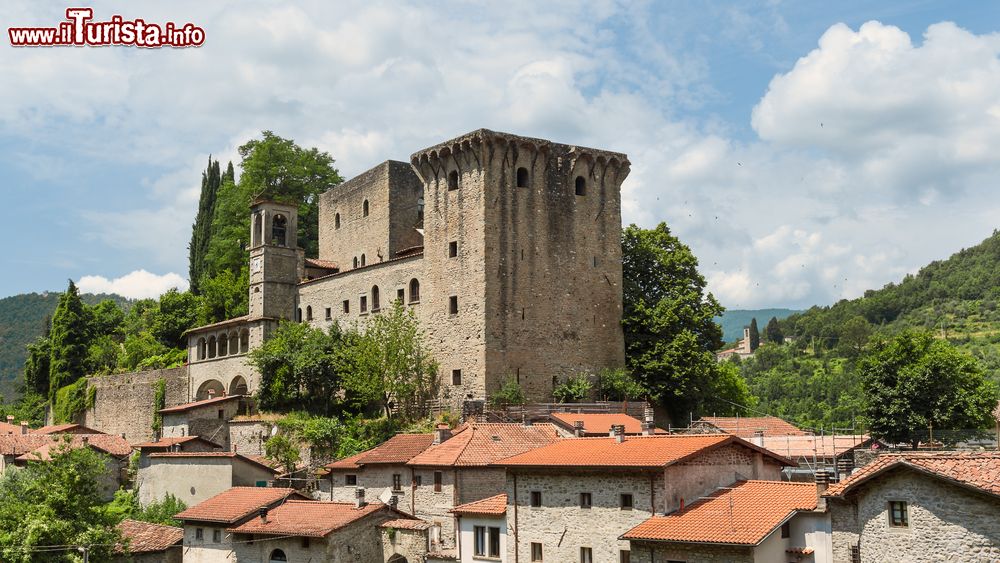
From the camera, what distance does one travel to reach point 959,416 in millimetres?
40750

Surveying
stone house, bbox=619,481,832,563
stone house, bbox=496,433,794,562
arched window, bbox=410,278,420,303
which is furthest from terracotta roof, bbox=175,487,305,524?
stone house, bbox=619,481,832,563

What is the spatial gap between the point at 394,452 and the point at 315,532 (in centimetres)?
640

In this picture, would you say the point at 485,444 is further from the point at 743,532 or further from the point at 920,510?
the point at 920,510

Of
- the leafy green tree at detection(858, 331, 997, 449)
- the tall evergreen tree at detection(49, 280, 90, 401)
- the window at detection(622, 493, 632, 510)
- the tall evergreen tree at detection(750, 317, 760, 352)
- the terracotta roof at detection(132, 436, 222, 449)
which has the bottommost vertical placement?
the window at detection(622, 493, 632, 510)

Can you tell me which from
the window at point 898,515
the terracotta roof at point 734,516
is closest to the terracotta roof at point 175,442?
the terracotta roof at point 734,516

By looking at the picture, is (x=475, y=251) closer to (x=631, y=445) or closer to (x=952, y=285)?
(x=631, y=445)

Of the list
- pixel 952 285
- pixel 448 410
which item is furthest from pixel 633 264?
pixel 952 285

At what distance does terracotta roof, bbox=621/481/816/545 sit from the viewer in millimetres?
26203

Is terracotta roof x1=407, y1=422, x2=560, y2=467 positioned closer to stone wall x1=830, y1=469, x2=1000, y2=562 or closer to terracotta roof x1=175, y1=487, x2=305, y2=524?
terracotta roof x1=175, y1=487, x2=305, y2=524

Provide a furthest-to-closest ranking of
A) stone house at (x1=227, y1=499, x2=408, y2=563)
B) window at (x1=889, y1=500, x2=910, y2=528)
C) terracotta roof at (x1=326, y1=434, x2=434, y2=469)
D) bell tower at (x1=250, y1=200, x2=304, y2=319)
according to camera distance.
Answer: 1. bell tower at (x1=250, y1=200, x2=304, y2=319)
2. terracotta roof at (x1=326, y1=434, x2=434, y2=469)
3. stone house at (x1=227, y1=499, x2=408, y2=563)
4. window at (x1=889, y1=500, x2=910, y2=528)

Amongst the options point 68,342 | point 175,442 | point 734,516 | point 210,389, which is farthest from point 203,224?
point 734,516

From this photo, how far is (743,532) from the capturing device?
1029 inches

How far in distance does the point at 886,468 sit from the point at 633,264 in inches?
1238

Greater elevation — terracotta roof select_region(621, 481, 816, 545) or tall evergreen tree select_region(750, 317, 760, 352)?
tall evergreen tree select_region(750, 317, 760, 352)
